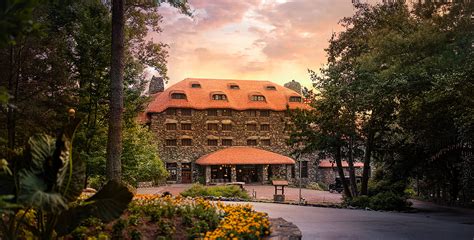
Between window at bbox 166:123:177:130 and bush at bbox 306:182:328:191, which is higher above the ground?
window at bbox 166:123:177:130

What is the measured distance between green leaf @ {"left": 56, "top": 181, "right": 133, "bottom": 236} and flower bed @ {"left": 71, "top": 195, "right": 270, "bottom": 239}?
0.99 meters

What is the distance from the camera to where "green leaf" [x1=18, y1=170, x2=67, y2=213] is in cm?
466

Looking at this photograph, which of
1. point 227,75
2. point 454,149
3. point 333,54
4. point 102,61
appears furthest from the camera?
point 227,75

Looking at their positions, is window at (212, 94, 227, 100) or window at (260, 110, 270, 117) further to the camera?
window at (260, 110, 270, 117)

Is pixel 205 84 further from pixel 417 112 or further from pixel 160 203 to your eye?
pixel 160 203

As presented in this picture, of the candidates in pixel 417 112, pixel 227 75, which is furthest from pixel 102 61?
pixel 227 75

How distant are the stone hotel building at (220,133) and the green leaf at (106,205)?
37.7 m

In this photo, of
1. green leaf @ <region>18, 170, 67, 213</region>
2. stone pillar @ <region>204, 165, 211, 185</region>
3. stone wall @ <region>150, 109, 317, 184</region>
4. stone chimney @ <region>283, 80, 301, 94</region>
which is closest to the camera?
green leaf @ <region>18, 170, 67, 213</region>

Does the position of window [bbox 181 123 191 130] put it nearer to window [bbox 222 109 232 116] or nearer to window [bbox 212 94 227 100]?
window [bbox 222 109 232 116]

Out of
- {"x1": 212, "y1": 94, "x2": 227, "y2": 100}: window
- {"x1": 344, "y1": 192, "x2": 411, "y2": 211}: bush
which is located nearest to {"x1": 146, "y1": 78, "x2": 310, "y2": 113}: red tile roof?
{"x1": 212, "y1": 94, "x2": 227, "y2": 100}: window

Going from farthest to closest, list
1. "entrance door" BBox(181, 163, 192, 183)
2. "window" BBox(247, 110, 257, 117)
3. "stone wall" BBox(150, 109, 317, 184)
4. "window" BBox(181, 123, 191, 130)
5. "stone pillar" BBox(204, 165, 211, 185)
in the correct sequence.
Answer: "window" BBox(247, 110, 257, 117), "window" BBox(181, 123, 191, 130), "entrance door" BBox(181, 163, 192, 183), "stone wall" BBox(150, 109, 317, 184), "stone pillar" BBox(204, 165, 211, 185)

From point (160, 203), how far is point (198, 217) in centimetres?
106

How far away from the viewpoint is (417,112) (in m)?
19.4

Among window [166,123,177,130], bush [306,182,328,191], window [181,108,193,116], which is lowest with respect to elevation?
bush [306,182,328,191]
